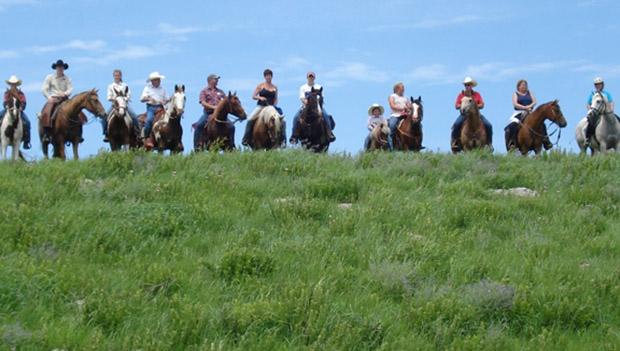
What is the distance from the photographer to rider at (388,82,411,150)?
1072 inches

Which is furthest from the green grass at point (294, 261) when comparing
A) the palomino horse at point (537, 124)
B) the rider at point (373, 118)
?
the rider at point (373, 118)

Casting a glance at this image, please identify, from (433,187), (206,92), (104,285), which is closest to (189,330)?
(104,285)

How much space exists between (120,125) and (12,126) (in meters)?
3.44

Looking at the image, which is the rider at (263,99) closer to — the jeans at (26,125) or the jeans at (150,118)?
the jeans at (150,118)

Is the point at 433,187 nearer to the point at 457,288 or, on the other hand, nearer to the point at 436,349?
the point at 457,288

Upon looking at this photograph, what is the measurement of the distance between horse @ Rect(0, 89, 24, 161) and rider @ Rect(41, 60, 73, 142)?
95 cm

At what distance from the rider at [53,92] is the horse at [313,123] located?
6.64 m

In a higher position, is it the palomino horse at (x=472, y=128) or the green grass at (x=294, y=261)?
the palomino horse at (x=472, y=128)

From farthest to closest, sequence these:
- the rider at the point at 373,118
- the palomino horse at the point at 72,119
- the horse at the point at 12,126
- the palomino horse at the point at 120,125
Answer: the rider at the point at 373,118, the horse at the point at 12,126, the palomino horse at the point at 72,119, the palomino horse at the point at 120,125

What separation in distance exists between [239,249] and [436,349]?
8.37 ft

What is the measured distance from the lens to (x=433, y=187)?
48.1 feet

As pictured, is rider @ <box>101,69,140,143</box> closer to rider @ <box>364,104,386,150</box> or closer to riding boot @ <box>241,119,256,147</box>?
riding boot @ <box>241,119,256,147</box>

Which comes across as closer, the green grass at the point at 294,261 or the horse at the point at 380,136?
the green grass at the point at 294,261

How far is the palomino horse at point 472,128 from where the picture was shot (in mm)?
25703
